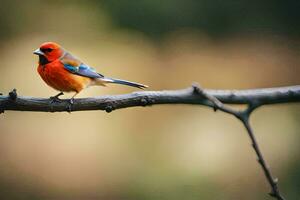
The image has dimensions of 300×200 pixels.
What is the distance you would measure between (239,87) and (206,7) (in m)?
1.08

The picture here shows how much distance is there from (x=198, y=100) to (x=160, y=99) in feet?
0.82

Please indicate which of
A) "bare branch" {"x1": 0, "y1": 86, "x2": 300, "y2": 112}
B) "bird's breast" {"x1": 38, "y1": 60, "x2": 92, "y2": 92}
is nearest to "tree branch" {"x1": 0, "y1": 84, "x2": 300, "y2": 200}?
"bare branch" {"x1": 0, "y1": 86, "x2": 300, "y2": 112}

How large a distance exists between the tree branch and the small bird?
640mm

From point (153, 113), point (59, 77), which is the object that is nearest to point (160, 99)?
point (59, 77)

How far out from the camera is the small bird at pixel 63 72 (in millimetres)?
2742

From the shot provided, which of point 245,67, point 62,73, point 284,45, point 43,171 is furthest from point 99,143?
point 62,73

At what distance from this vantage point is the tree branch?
1.26 m

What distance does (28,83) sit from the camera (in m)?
6.77

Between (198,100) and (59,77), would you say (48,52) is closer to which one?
(59,77)

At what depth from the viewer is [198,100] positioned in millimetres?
1448

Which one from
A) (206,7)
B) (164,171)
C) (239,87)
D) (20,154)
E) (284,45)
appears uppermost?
(206,7)

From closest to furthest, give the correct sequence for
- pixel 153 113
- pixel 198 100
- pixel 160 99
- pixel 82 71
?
pixel 198 100
pixel 160 99
pixel 82 71
pixel 153 113

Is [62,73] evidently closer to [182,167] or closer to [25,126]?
[182,167]

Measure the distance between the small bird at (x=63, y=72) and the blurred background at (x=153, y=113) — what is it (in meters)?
3.40
